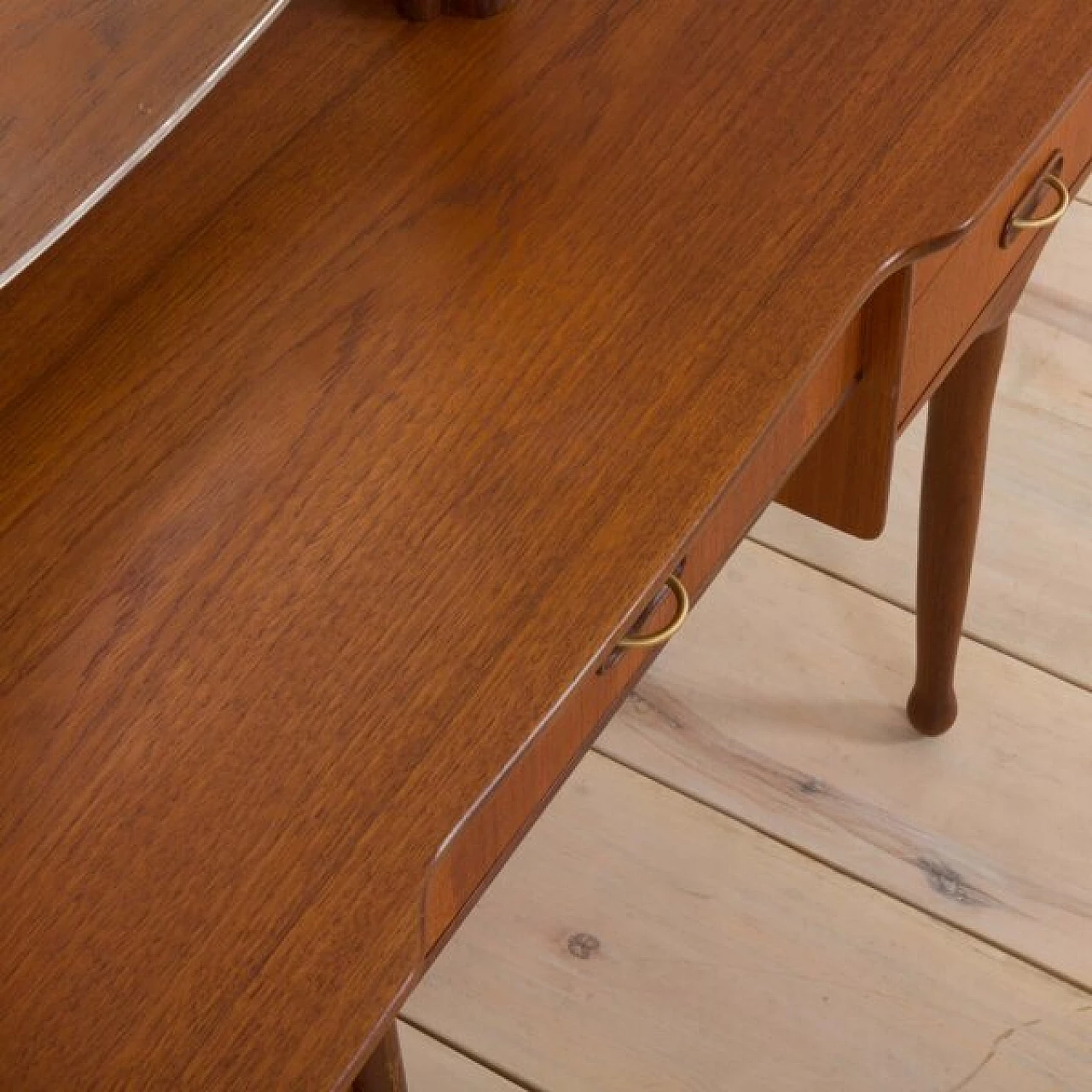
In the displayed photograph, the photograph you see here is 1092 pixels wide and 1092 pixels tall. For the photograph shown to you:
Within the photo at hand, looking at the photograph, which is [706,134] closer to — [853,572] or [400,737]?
[400,737]

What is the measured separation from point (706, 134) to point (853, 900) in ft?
2.37

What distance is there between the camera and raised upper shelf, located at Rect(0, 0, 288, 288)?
0.72 m

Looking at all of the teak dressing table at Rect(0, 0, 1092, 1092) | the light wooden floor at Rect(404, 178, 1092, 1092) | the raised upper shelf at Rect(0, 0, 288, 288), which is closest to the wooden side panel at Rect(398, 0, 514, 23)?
the teak dressing table at Rect(0, 0, 1092, 1092)

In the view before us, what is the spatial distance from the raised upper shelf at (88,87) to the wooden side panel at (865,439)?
0.32m

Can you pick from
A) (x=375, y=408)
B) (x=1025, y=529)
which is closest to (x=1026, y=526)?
(x=1025, y=529)

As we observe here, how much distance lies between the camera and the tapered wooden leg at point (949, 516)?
126 centimetres

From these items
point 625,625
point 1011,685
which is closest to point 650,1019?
point 1011,685

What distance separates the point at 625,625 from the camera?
711 mm

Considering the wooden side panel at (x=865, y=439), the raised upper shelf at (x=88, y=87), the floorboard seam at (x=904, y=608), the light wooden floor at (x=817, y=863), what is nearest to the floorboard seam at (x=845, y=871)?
the light wooden floor at (x=817, y=863)

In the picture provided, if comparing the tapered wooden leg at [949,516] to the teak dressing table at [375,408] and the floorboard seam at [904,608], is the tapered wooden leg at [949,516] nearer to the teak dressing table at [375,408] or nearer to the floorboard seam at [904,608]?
the floorboard seam at [904,608]

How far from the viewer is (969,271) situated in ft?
3.37

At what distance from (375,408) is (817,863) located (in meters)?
0.77

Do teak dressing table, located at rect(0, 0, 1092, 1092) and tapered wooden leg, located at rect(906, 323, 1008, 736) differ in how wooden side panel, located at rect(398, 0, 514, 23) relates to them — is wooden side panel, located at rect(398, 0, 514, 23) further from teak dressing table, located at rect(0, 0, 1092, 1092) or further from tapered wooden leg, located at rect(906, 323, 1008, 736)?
tapered wooden leg, located at rect(906, 323, 1008, 736)

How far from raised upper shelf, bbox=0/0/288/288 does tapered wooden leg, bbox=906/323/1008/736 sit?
2.07 feet
